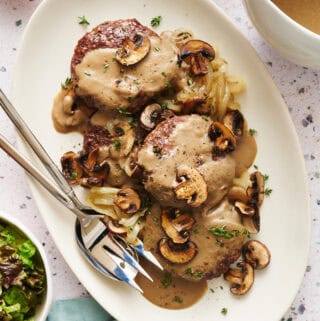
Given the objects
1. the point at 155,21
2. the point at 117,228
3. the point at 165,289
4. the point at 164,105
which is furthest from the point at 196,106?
the point at 165,289

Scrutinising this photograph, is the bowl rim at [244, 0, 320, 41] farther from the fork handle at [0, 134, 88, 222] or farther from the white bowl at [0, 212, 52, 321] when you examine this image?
the white bowl at [0, 212, 52, 321]

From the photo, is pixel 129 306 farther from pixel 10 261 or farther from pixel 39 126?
pixel 39 126

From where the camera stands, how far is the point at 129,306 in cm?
387

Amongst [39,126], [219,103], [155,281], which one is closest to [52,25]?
[39,126]

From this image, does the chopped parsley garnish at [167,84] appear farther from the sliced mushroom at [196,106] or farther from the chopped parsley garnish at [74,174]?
the chopped parsley garnish at [74,174]

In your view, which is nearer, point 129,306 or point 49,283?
point 49,283

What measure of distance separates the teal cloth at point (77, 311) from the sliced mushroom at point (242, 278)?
687 millimetres

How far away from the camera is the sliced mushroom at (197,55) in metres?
3.76

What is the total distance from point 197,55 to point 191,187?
70cm

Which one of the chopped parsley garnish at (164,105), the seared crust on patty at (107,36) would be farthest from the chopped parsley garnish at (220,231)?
the seared crust on patty at (107,36)

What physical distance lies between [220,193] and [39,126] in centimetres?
102

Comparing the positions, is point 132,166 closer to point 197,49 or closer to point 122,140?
point 122,140

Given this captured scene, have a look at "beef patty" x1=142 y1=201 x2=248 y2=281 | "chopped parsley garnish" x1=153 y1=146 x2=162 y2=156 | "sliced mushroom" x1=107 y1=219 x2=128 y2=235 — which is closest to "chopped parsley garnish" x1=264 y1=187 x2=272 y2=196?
"beef patty" x1=142 y1=201 x2=248 y2=281

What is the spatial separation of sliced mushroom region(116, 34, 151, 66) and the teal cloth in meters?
1.31
